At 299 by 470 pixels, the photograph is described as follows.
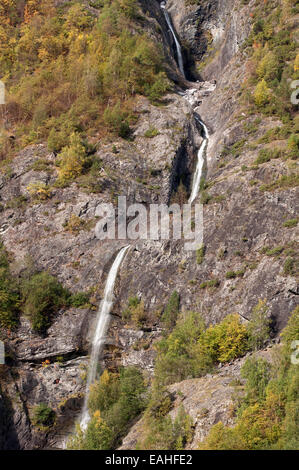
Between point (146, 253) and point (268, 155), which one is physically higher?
point (268, 155)

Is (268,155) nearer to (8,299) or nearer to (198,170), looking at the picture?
(198,170)

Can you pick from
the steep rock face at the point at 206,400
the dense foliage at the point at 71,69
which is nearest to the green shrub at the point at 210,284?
the steep rock face at the point at 206,400

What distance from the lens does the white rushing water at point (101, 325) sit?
38344 mm

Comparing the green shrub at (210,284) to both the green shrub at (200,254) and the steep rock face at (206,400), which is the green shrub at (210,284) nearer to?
the green shrub at (200,254)

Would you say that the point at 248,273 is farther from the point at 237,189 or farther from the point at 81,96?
the point at 81,96

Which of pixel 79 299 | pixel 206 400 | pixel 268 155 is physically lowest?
pixel 206 400

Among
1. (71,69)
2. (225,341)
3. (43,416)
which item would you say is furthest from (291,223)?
(71,69)

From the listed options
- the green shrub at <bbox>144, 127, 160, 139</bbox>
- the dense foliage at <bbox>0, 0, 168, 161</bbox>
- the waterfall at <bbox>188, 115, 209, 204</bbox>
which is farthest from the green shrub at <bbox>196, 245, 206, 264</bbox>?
the green shrub at <bbox>144, 127, 160, 139</bbox>

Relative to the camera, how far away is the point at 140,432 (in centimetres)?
2880

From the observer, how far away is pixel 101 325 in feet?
139

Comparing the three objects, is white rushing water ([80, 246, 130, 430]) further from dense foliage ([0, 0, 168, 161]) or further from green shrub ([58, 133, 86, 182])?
dense foliage ([0, 0, 168, 161])

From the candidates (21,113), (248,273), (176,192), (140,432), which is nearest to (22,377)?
(140,432)

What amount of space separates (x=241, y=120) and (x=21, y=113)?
33.1m

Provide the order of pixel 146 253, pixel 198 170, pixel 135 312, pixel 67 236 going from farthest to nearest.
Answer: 1. pixel 198 170
2. pixel 67 236
3. pixel 146 253
4. pixel 135 312
